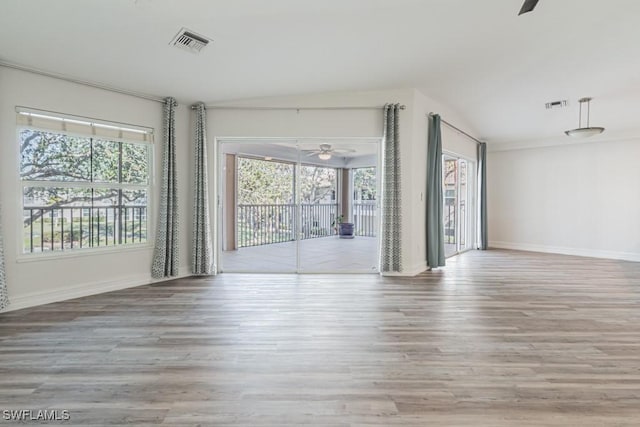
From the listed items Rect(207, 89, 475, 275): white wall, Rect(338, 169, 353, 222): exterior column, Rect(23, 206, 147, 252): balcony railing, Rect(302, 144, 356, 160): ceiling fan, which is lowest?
Rect(23, 206, 147, 252): balcony railing

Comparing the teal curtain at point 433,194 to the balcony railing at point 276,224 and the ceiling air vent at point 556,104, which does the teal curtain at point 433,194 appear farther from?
the balcony railing at point 276,224

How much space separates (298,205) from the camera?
17.6 feet

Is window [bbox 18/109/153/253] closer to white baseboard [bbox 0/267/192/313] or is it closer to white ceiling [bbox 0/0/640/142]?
→ white baseboard [bbox 0/267/192/313]

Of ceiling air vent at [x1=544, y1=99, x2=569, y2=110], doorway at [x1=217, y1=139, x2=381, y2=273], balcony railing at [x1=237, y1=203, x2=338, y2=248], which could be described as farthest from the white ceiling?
balcony railing at [x1=237, y1=203, x2=338, y2=248]

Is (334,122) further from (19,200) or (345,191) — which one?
(19,200)

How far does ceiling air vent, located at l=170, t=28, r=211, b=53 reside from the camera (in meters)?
3.16

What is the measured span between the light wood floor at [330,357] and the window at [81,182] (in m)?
0.82

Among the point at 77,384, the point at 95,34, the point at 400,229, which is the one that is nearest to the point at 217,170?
the point at 95,34

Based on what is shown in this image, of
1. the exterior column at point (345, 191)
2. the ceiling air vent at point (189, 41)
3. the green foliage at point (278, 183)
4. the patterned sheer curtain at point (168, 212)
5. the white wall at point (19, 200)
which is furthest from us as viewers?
the exterior column at point (345, 191)

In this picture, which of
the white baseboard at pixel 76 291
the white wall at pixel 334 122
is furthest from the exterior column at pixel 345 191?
the white baseboard at pixel 76 291

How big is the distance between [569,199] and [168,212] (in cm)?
764

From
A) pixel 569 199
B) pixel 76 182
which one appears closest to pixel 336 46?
pixel 76 182

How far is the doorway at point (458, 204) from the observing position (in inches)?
292

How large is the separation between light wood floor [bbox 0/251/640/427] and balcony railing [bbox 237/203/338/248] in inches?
121
